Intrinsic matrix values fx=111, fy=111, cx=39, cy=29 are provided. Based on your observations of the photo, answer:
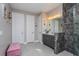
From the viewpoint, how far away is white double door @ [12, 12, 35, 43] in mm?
5359

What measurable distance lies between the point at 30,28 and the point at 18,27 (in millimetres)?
869

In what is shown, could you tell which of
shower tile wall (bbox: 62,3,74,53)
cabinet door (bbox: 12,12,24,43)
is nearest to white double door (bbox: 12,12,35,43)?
cabinet door (bbox: 12,12,24,43)

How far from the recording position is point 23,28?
19.3 feet

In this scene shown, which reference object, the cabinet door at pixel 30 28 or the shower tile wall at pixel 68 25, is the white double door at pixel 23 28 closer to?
the cabinet door at pixel 30 28

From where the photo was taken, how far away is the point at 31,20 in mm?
6320

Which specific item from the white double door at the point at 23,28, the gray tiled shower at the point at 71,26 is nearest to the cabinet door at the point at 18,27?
the white double door at the point at 23,28

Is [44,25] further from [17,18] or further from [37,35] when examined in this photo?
[17,18]

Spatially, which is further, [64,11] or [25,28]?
[25,28]

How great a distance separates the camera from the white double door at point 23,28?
536 cm

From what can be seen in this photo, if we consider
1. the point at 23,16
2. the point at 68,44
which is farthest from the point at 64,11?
the point at 23,16

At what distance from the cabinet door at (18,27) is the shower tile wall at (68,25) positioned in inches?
95.4

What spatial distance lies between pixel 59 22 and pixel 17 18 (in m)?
2.27

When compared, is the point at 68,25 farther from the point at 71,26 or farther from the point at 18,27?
the point at 18,27

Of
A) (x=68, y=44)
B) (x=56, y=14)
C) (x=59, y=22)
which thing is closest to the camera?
(x=68, y=44)
